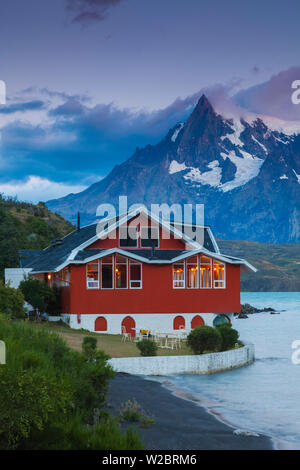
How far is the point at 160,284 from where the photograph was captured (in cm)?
4306

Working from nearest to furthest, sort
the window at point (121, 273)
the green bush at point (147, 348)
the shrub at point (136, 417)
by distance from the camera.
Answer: the shrub at point (136, 417)
the green bush at point (147, 348)
the window at point (121, 273)

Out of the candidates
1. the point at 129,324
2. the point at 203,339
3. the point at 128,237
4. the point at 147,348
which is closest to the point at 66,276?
the point at 128,237

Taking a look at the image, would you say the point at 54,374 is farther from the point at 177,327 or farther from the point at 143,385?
the point at 177,327

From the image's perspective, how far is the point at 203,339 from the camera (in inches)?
1235

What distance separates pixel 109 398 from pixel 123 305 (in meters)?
23.1

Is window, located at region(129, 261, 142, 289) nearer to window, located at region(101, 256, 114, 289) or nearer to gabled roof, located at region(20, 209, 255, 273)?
gabled roof, located at region(20, 209, 255, 273)

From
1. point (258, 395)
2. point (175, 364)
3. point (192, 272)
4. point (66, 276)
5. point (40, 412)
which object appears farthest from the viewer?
point (192, 272)

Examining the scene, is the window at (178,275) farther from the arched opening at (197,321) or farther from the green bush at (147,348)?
the green bush at (147,348)

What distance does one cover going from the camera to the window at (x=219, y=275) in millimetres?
44281

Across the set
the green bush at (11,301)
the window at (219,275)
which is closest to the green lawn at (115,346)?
the green bush at (11,301)

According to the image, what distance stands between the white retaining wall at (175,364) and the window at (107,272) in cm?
1198

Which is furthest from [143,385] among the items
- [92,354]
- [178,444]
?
[178,444]

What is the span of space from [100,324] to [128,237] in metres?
6.62

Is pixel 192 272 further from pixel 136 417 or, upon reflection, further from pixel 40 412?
pixel 40 412
